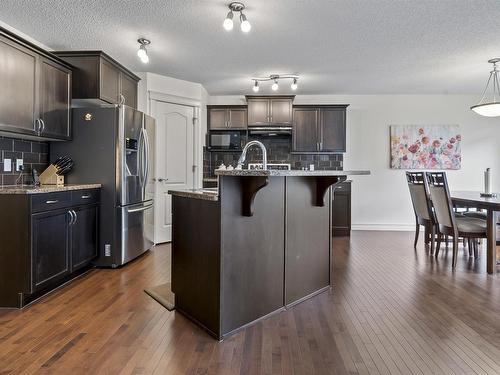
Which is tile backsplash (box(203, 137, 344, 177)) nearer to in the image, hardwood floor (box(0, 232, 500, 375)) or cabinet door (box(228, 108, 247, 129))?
cabinet door (box(228, 108, 247, 129))

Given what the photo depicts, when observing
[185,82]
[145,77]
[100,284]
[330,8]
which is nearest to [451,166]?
[330,8]

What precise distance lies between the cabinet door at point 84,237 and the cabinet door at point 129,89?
5.21ft

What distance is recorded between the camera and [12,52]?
2.76 metres

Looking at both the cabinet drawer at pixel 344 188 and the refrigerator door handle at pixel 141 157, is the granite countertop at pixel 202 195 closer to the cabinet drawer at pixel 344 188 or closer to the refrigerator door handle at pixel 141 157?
the refrigerator door handle at pixel 141 157

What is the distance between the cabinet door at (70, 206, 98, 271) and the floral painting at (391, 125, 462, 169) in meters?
5.15

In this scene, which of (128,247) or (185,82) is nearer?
(128,247)

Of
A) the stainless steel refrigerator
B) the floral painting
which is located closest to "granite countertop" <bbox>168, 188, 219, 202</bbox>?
the stainless steel refrigerator

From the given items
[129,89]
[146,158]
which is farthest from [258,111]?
[146,158]

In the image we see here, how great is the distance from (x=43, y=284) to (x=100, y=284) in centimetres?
53

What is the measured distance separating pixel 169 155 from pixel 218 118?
1.33m

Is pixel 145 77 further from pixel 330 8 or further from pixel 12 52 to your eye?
pixel 330 8

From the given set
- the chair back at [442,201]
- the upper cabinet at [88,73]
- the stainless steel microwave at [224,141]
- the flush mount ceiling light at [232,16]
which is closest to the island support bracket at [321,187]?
the flush mount ceiling light at [232,16]

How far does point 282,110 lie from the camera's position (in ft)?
18.9

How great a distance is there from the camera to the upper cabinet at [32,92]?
2.71 m
